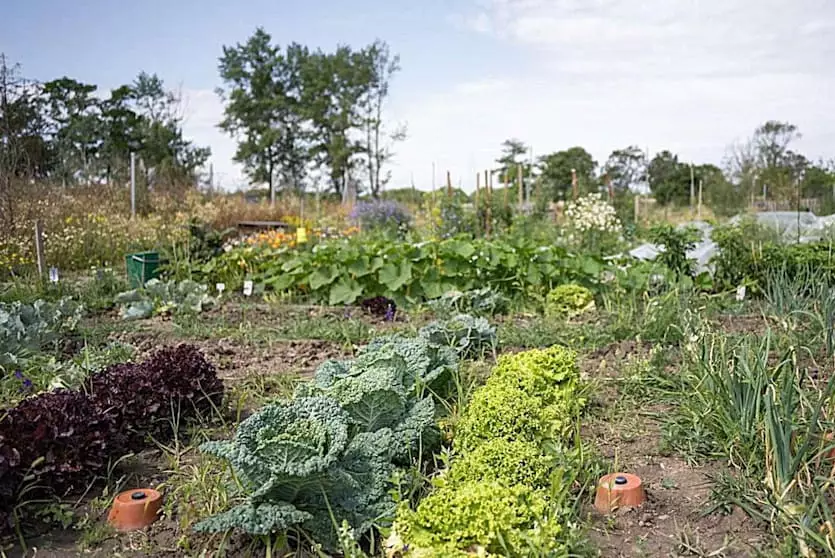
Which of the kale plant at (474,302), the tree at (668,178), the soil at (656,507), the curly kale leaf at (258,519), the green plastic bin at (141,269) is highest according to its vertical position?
the tree at (668,178)

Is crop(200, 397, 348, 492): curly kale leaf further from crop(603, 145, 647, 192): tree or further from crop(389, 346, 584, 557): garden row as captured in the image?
crop(603, 145, 647, 192): tree

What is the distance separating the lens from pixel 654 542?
1873mm

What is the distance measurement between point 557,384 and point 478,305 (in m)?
2.04

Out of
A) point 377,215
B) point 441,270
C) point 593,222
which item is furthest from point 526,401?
point 377,215

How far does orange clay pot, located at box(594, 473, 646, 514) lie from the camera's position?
2033 mm

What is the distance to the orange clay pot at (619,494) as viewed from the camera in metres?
2.03

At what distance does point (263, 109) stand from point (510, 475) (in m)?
27.9

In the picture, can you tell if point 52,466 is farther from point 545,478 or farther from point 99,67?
point 99,67

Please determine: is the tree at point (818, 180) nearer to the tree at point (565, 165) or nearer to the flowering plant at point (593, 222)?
the tree at point (565, 165)

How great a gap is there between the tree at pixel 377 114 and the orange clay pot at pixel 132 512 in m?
24.8

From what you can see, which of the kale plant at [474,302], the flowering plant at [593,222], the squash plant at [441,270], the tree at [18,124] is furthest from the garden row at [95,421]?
the tree at [18,124]

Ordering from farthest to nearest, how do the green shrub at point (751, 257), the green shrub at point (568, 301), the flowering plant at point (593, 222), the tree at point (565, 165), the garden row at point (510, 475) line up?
the tree at point (565, 165)
the flowering plant at point (593, 222)
the green shrub at point (751, 257)
the green shrub at point (568, 301)
the garden row at point (510, 475)

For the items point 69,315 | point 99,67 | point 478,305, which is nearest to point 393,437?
point 478,305

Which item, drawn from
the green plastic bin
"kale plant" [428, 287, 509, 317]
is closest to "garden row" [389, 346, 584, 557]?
"kale plant" [428, 287, 509, 317]
